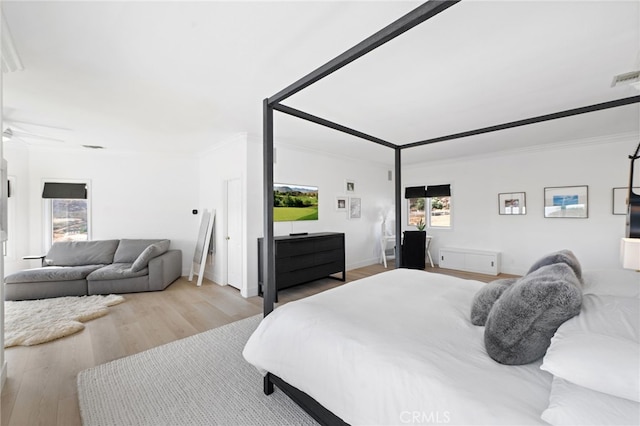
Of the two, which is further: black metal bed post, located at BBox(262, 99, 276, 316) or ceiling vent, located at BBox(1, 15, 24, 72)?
black metal bed post, located at BBox(262, 99, 276, 316)

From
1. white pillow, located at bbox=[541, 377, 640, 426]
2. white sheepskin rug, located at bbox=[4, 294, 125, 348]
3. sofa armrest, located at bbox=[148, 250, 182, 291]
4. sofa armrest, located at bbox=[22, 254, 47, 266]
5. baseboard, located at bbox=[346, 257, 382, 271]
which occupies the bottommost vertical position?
white sheepskin rug, located at bbox=[4, 294, 125, 348]

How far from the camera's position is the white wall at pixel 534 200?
451cm

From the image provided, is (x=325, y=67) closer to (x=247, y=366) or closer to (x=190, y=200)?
(x=247, y=366)

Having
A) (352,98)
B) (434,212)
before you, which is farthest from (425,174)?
(352,98)

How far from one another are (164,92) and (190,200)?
3414mm

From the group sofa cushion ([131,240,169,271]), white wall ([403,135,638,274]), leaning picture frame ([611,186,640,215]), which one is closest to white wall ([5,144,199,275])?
sofa cushion ([131,240,169,271])

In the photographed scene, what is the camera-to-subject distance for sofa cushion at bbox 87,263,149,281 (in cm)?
414

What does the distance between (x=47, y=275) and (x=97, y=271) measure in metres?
0.60

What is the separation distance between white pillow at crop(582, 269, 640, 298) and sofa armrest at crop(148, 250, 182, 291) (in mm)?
5237

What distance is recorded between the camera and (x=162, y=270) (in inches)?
178

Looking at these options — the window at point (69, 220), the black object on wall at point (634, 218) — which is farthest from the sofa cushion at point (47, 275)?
the black object on wall at point (634, 218)

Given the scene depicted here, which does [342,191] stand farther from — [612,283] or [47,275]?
[47,275]

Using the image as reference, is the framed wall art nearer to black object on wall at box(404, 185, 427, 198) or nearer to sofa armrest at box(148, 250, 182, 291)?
black object on wall at box(404, 185, 427, 198)

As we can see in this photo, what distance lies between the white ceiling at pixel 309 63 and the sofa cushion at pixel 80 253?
7.23ft
